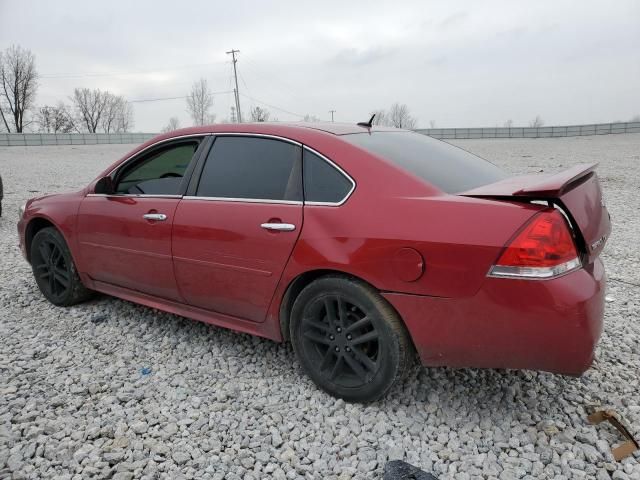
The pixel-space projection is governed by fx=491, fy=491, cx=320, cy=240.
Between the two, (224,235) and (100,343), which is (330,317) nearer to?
(224,235)

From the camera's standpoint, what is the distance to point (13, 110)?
185 feet

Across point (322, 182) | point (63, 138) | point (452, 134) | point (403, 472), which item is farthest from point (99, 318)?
point (452, 134)

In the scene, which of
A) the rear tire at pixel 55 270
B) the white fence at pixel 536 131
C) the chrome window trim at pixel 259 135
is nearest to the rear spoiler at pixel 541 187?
the chrome window trim at pixel 259 135

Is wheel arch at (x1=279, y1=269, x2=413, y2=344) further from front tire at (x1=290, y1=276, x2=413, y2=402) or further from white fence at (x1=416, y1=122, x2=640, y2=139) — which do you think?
white fence at (x1=416, y1=122, x2=640, y2=139)

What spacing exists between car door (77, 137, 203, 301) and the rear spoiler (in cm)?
192

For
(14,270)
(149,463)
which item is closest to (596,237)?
(149,463)

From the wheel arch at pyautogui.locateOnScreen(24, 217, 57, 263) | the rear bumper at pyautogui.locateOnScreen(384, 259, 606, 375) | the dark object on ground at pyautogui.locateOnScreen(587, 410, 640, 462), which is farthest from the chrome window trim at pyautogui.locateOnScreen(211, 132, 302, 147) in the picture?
the dark object on ground at pyautogui.locateOnScreen(587, 410, 640, 462)

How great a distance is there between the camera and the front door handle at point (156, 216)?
10.8 feet

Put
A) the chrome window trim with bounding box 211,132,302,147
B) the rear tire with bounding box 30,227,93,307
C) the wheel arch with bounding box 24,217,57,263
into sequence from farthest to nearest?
the wheel arch with bounding box 24,217,57,263 → the rear tire with bounding box 30,227,93,307 → the chrome window trim with bounding box 211,132,302,147

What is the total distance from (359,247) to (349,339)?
1.77 ft

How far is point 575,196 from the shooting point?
231 centimetres

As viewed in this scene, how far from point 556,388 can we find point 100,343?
10.0 feet

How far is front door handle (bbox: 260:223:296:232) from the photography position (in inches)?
106

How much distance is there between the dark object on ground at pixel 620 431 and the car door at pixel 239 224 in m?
1.81
